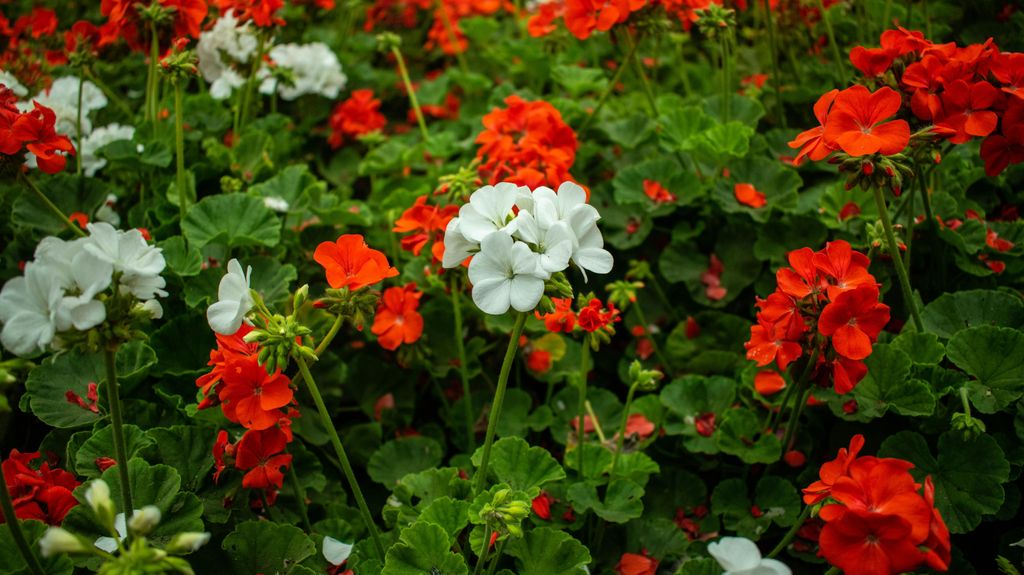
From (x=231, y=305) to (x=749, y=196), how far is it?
5.26ft

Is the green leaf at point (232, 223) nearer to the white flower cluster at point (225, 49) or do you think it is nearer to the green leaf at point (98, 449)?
the green leaf at point (98, 449)

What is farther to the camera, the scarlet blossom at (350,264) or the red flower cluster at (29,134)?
the red flower cluster at (29,134)

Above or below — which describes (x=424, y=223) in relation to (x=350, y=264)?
below

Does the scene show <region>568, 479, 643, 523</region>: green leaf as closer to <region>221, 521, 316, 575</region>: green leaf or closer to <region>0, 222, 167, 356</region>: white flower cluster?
<region>221, 521, 316, 575</region>: green leaf

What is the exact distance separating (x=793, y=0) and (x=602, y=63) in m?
0.92

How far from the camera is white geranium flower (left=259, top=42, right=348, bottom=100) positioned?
2982 millimetres

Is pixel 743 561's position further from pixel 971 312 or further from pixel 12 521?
pixel 12 521

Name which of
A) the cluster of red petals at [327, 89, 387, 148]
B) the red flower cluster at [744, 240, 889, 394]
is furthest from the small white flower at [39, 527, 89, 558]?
the cluster of red petals at [327, 89, 387, 148]

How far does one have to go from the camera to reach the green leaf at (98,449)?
1.56 m

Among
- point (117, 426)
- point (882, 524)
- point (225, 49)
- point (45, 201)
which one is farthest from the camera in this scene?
point (225, 49)

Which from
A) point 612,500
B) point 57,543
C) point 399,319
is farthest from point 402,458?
point 57,543

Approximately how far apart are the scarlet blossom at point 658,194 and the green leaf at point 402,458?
101 centimetres

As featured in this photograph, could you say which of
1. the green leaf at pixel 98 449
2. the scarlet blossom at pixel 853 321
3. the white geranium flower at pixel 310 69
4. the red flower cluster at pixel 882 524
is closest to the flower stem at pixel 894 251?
the scarlet blossom at pixel 853 321

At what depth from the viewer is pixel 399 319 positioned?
6.61 ft
